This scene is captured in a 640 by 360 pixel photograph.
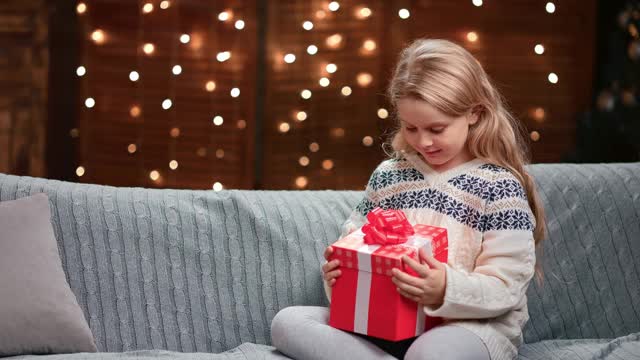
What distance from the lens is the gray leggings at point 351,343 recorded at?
1.62 meters

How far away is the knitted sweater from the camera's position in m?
1.69

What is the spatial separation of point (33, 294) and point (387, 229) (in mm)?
797

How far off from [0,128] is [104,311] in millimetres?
1969

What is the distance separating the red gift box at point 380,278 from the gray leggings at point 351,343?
0.03 m

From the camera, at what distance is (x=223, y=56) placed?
3779mm

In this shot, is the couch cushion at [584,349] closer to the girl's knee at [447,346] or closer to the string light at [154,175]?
the girl's knee at [447,346]

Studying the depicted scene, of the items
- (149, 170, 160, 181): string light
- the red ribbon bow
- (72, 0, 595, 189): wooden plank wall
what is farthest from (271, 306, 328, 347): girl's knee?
(149, 170, 160, 181): string light

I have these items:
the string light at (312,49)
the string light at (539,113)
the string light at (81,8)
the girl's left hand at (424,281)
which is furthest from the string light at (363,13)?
the girl's left hand at (424,281)

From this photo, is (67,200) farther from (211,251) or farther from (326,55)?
(326,55)

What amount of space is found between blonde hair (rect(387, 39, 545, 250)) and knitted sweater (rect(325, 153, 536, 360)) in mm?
55

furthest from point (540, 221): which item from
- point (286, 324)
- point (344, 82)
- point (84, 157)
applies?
point (84, 157)

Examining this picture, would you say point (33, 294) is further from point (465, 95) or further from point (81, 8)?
point (81, 8)

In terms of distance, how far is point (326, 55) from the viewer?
3.80 metres

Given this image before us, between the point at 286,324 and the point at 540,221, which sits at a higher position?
the point at 540,221
